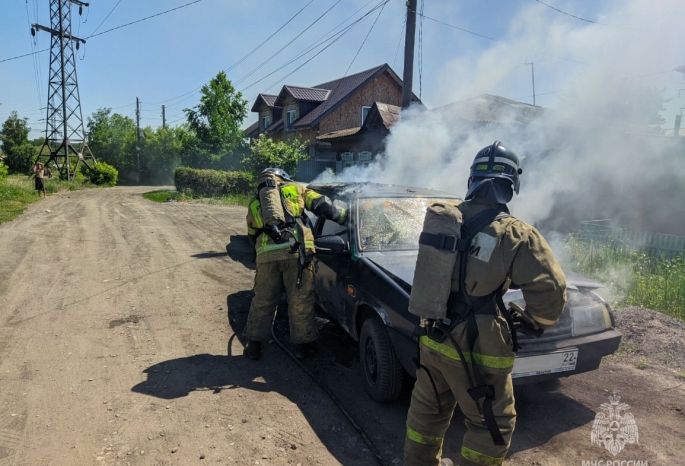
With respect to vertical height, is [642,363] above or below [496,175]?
below

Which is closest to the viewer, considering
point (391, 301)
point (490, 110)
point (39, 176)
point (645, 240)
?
point (391, 301)

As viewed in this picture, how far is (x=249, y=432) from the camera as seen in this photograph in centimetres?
312

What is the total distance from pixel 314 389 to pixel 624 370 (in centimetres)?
290

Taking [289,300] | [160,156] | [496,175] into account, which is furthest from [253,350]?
[160,156]

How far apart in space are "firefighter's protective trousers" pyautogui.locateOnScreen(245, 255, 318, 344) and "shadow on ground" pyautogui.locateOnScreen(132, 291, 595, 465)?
0.91 ft

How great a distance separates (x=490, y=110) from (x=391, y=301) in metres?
10.9

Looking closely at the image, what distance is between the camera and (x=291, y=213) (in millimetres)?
4359

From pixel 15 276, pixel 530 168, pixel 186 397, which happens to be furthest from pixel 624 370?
pixel 15 276

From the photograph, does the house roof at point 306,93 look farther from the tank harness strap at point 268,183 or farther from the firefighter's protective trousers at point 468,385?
the firefighter's protective trousers at point 468,385

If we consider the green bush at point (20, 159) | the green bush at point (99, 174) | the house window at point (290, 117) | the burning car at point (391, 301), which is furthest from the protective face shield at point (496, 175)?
the green bush at point (20, 159)

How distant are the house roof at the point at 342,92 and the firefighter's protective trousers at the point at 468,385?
24.8 meters

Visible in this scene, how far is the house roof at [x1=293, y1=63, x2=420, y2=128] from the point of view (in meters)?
26.4

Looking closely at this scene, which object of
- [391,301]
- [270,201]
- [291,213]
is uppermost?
[270,201]

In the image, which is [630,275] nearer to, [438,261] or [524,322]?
[524,322]
